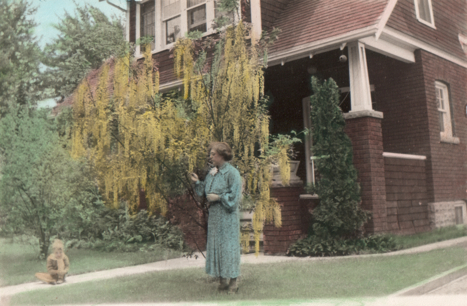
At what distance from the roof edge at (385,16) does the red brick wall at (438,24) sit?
29 centimetres

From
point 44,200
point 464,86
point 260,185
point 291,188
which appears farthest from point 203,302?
point 464,86

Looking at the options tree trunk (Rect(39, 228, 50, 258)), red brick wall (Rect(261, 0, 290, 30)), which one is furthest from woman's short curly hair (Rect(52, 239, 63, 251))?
red brick wall (Rect(261, 0, 290, 30))

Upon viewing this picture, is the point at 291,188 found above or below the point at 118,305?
above

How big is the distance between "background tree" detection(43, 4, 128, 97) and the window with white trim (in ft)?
16.5

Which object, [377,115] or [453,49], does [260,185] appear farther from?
[453,49]

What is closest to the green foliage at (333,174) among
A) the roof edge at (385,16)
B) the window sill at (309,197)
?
the window sill at (309,197)

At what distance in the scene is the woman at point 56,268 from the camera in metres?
5.23

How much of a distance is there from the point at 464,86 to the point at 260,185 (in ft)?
14.2

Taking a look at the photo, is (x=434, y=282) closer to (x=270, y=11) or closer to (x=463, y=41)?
(x=463, y=41)

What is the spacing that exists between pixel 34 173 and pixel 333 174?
4183mm

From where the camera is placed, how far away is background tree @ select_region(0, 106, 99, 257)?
5.82 metres

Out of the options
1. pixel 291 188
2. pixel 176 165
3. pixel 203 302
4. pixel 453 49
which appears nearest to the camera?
pixel 203 302

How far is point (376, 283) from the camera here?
4.71 metres

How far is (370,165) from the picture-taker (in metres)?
6.17
